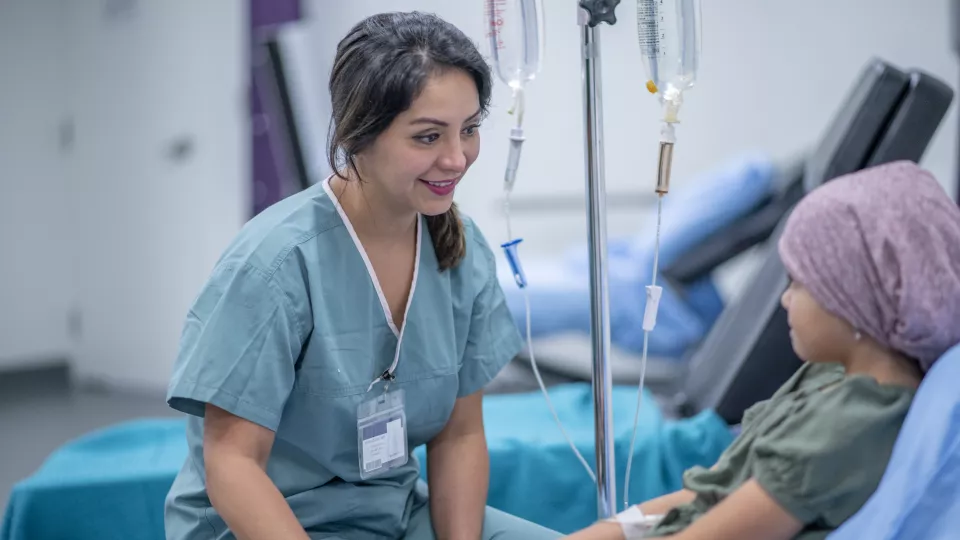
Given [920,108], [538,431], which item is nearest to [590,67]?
[538,431]

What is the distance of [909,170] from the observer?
99cm

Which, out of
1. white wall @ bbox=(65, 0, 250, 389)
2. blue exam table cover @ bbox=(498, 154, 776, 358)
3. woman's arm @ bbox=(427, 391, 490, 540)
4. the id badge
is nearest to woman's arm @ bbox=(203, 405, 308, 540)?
the id badge

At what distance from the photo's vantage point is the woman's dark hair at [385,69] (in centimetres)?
113

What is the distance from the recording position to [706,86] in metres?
3.81

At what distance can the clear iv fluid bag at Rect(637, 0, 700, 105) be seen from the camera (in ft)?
3.92

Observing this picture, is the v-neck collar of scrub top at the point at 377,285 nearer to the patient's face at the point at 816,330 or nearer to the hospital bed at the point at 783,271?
the patient's face at the point at 816,330

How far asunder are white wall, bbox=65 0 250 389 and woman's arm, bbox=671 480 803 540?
11.2 feet

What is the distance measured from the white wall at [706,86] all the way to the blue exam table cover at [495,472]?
1.85 m

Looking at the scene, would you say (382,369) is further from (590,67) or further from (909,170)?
(909,170)

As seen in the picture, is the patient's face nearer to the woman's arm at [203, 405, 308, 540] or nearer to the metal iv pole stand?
the metal iv pole stand

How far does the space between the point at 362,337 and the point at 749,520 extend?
545 mm

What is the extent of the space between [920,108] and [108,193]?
348 centimetres

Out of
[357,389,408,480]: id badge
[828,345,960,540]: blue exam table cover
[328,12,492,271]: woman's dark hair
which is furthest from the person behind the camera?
[357,389,408,480]: id badge

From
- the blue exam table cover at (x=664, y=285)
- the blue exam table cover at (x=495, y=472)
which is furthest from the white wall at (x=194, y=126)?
the blue exam table cover at (x=495, y=472)
